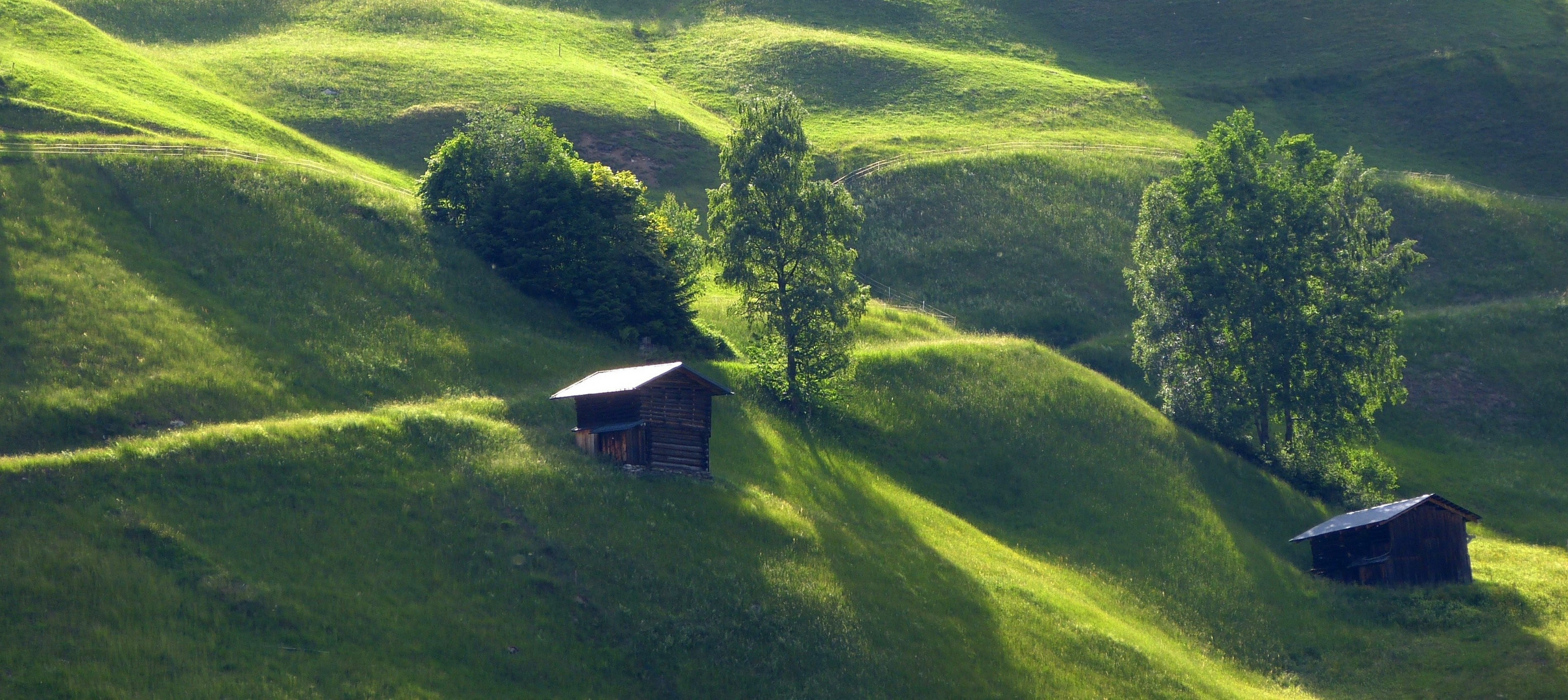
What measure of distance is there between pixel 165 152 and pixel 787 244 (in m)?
34.1

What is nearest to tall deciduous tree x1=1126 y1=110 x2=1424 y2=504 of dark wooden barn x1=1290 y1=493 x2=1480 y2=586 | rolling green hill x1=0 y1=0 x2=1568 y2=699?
rolling green hill x1=0 y1=0 x2=1568 y2=699

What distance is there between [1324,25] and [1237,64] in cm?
1353

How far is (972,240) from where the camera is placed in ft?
275

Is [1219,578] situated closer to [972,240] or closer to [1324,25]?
[972,240]

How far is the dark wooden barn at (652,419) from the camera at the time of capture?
44625 millimetres

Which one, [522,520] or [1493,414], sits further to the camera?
[1493,414]

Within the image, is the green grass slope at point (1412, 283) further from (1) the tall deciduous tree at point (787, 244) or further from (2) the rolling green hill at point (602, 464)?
(1) the tall deciduous tree at point (787, 244)

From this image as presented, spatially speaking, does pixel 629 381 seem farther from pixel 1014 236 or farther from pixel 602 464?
pixel 1014 236

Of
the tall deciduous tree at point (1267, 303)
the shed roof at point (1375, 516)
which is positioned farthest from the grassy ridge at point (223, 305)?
the shed roof at point (1375, 516)

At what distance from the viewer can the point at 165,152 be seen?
201ft

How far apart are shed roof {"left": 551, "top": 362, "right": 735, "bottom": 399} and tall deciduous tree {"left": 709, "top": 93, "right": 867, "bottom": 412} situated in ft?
36.6

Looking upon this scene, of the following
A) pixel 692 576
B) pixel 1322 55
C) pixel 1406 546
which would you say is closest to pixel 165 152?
pixel 692 576

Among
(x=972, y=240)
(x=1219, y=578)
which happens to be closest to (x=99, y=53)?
(x=972, y=240)

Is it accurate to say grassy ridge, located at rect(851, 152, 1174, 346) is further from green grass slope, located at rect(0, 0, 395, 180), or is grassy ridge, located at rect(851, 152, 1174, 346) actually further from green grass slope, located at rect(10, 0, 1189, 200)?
green grass slope, located at rect(0, 0, 395, 180)
